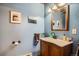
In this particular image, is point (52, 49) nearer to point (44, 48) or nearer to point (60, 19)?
point (44, 48)

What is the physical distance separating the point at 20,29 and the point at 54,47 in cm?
51

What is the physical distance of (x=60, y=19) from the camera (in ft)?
6.07

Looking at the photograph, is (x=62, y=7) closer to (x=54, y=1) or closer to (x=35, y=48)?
(x=54, y=1)

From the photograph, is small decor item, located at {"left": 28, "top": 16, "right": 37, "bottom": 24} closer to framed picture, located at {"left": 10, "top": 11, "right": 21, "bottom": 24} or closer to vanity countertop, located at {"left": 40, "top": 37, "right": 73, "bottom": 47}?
framed picture, located at {"left": 10, "top": 11, "right": 21, "bottom": 24}

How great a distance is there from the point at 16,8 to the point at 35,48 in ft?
1.93

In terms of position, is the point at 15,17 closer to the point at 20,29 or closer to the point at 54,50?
the point at 20,29

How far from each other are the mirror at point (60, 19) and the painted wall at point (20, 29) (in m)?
0.16

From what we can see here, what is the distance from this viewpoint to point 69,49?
1.75 metres

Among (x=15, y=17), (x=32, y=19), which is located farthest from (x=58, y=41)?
(x=15, y=17)

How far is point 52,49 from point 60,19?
0.41 metres

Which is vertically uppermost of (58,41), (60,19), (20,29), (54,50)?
(60,19)

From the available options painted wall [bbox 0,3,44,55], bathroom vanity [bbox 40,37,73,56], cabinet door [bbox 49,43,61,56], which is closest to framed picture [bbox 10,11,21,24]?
painted wall [bbox 0,3,44,55]

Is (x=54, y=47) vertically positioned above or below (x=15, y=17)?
below

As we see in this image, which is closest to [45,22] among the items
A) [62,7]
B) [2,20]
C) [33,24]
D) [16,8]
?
[33,24]
